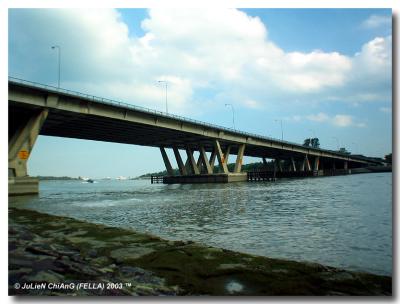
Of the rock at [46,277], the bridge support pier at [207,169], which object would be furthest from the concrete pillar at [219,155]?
the rock at [46,277]

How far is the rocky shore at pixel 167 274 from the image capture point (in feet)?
17.8

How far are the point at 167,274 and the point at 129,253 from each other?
205cm

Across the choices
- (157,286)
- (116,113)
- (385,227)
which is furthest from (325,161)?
(157,286)

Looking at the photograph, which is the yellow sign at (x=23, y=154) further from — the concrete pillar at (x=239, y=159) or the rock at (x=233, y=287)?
the concrete pillar at (x=239, y=159)

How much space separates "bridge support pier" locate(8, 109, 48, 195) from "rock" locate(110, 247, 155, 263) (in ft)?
116

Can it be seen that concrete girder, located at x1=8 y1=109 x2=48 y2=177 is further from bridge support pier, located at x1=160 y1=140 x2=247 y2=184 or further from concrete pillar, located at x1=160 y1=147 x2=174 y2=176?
concrete pillar, located at x1=160 y1=147 x2=174 y2=176

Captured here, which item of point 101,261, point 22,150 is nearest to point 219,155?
point 22,150

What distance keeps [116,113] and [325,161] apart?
117293 mm

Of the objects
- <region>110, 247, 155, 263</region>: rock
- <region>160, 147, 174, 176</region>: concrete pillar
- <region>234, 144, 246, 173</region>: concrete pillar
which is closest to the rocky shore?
<region>110, 247, 155, 263</region>: rock

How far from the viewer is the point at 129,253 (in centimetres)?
797

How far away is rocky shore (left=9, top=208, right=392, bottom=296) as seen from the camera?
5434 millimetres

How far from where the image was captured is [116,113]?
55.3 meters

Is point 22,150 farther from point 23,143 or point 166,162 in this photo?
point 166,162
